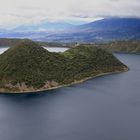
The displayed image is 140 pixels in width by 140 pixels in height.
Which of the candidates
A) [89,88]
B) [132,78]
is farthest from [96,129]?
[132,78]

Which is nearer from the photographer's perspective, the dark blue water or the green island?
the dark blue water

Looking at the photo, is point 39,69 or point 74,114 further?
point 39,69

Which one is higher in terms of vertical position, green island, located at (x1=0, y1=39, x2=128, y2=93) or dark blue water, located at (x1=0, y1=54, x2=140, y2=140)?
green island, located at (x1=0, y1=39, x2=128, y2=93)

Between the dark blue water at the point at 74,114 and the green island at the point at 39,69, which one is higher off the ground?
the green island at the point at 39,69

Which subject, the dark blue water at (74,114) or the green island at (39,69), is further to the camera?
the green island at (39,69)

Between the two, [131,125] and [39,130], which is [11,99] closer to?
[39,130]
